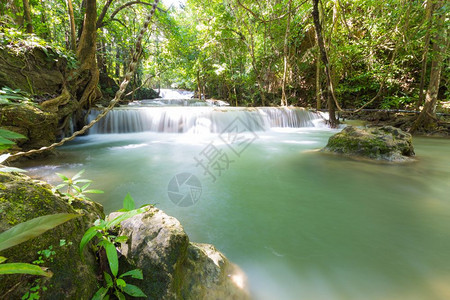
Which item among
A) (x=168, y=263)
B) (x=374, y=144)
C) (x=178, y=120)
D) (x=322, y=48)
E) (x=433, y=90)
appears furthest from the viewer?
(x=178, y=120)

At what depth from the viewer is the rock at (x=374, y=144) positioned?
4.03 m

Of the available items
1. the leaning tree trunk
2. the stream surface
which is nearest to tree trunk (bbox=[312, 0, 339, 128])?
the stream surface

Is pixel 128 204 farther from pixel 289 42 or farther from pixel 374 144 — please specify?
pixel 289 42

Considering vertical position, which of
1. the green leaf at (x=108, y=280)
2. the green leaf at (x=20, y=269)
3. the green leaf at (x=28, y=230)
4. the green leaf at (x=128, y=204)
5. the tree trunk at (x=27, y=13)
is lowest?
the green leaf at (x=108, y=280)

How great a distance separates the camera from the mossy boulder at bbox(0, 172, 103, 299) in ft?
2.23

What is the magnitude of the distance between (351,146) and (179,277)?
14.7 ft

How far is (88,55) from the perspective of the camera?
590 centimetres

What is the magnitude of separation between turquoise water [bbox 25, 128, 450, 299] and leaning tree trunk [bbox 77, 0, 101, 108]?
302 centimetres

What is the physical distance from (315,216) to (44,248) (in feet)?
7.25

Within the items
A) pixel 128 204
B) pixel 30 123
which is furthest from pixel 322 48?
pixel 30 123

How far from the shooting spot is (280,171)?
12.1 ft

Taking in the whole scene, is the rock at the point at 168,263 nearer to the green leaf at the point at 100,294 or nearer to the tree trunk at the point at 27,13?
the green leaf at the point at 100,294

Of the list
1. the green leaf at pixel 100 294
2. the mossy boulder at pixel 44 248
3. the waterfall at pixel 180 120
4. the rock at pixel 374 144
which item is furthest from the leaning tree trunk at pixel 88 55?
the rock at pixel 374 144

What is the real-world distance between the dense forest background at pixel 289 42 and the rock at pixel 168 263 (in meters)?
2.23
